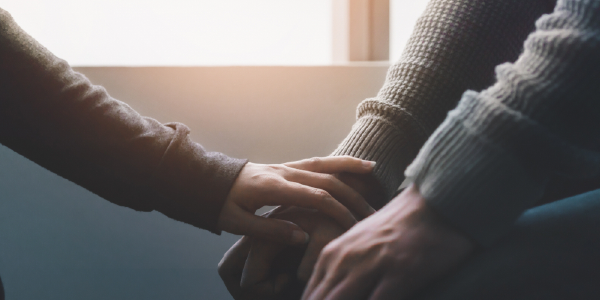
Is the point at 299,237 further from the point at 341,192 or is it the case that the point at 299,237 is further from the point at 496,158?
the point at 496,158

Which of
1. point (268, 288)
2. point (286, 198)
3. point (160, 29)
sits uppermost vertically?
point (160, 29)

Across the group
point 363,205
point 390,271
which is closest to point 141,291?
point 363,205

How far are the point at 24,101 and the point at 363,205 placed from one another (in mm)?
491

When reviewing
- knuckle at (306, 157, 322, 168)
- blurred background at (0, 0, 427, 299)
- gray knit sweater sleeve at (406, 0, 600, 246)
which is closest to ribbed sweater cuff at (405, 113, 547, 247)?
→ gray knit sweater sleeve at (406, 0, 600, 246)

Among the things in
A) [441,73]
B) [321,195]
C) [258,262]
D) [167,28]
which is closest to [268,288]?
[258,262]

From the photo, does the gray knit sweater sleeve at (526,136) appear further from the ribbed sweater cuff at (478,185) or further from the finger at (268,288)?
the finger at (268,288)

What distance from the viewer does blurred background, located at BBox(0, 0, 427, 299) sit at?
2.86ft

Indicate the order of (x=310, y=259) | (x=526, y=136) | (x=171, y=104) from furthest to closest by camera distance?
(x=171, y=104) → (x=310, y=259) → (x=526, y=136)

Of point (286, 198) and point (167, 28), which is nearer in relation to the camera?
point (286, 198)

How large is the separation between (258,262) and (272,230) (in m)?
0.05

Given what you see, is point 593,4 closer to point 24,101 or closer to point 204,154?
point 204,154

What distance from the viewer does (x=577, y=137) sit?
33cm

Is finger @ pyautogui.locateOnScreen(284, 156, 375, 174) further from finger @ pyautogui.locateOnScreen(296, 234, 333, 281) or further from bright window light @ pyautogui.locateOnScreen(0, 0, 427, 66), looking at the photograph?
bright window light @ pyautogui.locateOnScreen(0, 0, 427, 66)

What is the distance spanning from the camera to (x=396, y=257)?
34 centimetres
